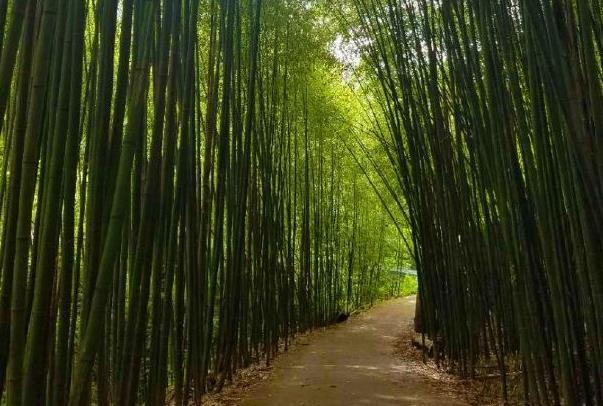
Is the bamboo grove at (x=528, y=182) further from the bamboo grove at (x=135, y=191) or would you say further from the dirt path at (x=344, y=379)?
the bamboo grove at (x=135, y=191)

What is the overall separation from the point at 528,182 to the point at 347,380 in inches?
102

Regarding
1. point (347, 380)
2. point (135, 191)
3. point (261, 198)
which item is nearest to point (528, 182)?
point (135, 191)


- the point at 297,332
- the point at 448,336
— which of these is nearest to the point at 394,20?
the point at 448,336

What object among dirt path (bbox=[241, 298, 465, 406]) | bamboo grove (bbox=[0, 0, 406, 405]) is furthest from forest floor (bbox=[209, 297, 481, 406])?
bamboo grove (bbox=[0, 0, 406, 405])

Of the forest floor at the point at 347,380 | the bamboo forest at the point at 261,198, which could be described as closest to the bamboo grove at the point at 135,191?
the bamboo forest at the point at 261,198

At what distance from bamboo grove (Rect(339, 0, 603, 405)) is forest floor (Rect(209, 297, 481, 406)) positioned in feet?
1.70

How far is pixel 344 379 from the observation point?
16.0ft

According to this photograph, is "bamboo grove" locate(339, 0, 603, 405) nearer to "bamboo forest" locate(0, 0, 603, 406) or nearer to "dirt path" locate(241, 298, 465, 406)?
"bamboo forest" locate(0, 0, 603, 406)

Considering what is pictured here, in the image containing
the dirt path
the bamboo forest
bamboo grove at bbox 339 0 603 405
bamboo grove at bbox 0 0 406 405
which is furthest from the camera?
the dirt path

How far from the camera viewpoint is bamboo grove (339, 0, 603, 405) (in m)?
2.43

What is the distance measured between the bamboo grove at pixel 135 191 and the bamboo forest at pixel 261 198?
0.01 metres

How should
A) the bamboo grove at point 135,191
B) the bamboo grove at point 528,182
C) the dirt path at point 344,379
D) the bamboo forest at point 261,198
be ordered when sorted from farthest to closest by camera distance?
the dirt path at point 344,379
the bamboo grove at point 528,182
the bamboo forest at point 261,198
the bamboo grove at point 135,191

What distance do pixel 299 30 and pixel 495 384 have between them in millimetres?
4503

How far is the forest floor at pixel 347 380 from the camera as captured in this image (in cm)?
419
